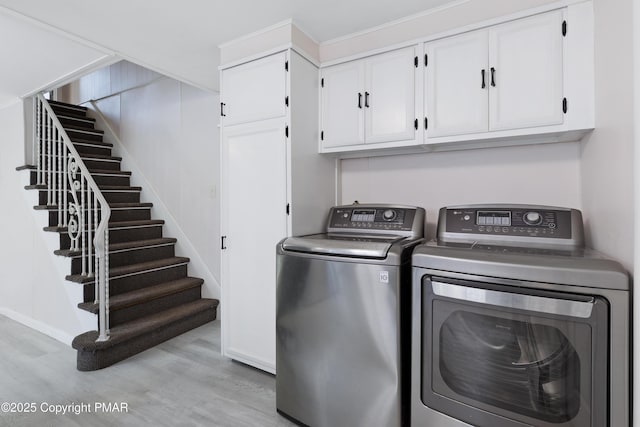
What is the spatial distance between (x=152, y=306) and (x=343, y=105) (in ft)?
8.13

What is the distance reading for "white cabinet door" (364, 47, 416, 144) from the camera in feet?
6.17

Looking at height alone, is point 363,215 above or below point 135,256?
above

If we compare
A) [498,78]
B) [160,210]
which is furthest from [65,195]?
[498,78]

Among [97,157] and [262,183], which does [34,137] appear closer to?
[97,157]

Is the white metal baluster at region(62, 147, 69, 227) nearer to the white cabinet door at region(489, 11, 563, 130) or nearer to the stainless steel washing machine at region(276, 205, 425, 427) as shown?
the stainless steel washing machine at region(276, 205, 425, 427)

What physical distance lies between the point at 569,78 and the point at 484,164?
603 millimetres

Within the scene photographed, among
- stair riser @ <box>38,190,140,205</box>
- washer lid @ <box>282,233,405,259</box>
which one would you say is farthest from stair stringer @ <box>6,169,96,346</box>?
washer lid @ <box>282,233,405,259</box>

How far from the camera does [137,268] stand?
306 cm

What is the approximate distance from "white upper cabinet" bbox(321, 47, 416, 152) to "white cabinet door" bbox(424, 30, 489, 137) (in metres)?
0.11

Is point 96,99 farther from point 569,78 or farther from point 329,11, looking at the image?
point 569,78

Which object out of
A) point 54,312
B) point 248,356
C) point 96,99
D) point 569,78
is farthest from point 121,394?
point 96,99

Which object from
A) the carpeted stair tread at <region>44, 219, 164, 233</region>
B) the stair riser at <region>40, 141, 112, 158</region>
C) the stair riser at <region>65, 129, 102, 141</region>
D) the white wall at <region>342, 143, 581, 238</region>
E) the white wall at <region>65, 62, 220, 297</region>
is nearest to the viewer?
the white wall at <region>342, 143, 581, 238</region>

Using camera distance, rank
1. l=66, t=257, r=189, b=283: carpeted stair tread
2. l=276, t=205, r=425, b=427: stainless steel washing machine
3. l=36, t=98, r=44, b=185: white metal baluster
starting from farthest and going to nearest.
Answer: l=36, t=98, r=44, b=185: white metal baluster, l=66, t=257, r=189, b=283: carpeted stair tread, l=276, t=205, r=425, b=427: stainless steel washing machine

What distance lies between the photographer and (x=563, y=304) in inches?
43.2
